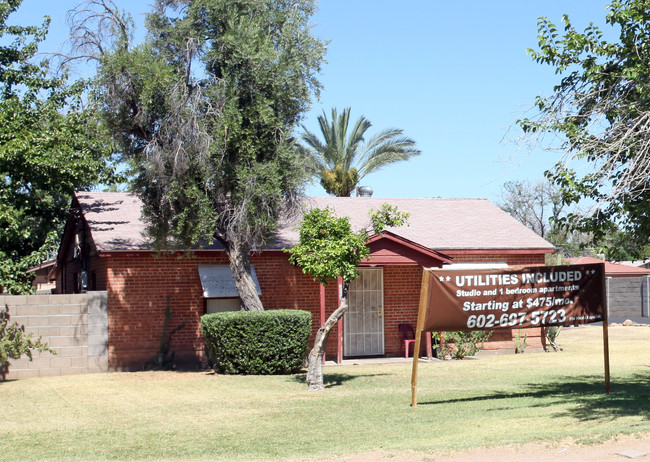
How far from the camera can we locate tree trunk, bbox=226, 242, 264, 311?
56.5ft

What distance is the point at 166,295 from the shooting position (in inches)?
719

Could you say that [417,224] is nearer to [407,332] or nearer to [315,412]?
[407,332]

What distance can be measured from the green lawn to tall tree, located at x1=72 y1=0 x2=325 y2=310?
3.63 meters

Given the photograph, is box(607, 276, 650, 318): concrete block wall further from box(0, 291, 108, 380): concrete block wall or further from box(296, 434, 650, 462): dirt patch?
box(296, 434, 650, 462): dirt patch

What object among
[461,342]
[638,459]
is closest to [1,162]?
[461,342]

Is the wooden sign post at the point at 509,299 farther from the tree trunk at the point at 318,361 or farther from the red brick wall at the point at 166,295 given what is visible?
the red brick wall at the point at 166,295

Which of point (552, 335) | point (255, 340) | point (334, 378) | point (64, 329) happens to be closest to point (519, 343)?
point (552, 335)

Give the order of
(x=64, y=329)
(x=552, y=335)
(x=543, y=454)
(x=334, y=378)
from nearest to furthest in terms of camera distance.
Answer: (x=543, y=454)
(x=334, y=378)
(x=64, y=329)
(x=552, y=335)

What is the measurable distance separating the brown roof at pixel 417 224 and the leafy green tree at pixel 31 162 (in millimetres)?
1323

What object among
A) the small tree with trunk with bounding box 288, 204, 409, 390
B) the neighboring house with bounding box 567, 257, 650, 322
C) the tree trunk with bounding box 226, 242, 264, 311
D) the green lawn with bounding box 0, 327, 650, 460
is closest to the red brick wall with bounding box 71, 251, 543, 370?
the green lawn with bounding box 0, 327, 650, 460

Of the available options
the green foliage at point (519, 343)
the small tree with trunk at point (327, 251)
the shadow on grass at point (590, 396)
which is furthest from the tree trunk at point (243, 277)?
the green foliage at point (519, 343)

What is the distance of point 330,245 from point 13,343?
7.51 m

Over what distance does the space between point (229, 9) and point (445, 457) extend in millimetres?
11650

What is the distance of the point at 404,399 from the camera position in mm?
12422
